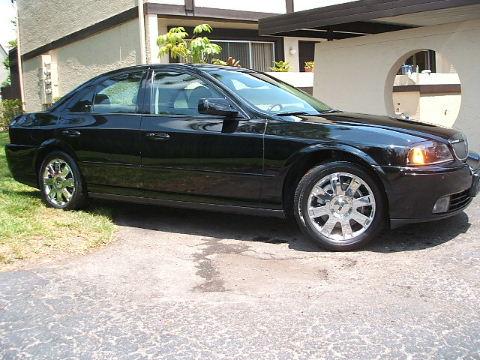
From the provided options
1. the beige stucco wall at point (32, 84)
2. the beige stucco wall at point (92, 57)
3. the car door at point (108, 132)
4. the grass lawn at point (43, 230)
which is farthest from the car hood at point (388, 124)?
the beige stucco wall at point (32, 84)

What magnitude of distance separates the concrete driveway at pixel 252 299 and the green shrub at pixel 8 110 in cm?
1796

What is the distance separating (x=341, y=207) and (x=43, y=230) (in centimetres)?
283

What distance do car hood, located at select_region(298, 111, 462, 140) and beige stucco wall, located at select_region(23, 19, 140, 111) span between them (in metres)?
8.63

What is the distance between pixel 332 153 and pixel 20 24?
18.4m

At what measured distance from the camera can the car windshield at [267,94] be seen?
5.49m

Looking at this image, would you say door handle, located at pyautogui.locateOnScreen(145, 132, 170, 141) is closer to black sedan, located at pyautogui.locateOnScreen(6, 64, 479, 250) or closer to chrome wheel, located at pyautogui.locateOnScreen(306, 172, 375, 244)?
black sedan, located at pyautogui.locateOnScreen(6, 64, 479, 250)

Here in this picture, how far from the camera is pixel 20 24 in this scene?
2034 centimetres

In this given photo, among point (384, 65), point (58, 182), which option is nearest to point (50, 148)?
point (58, 182)

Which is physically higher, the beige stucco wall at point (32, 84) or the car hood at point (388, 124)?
the beige stucco wall at point (32, 84)

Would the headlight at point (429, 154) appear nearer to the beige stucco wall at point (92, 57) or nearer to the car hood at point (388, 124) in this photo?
the car hood at point (388, 124)

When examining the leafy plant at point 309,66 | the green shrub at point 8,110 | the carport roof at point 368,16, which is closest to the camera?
the carport roof at point 368,16

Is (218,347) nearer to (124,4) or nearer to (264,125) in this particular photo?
(264,125)

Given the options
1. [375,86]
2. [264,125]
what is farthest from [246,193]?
[375,86]

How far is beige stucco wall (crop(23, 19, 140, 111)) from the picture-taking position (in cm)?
1344
